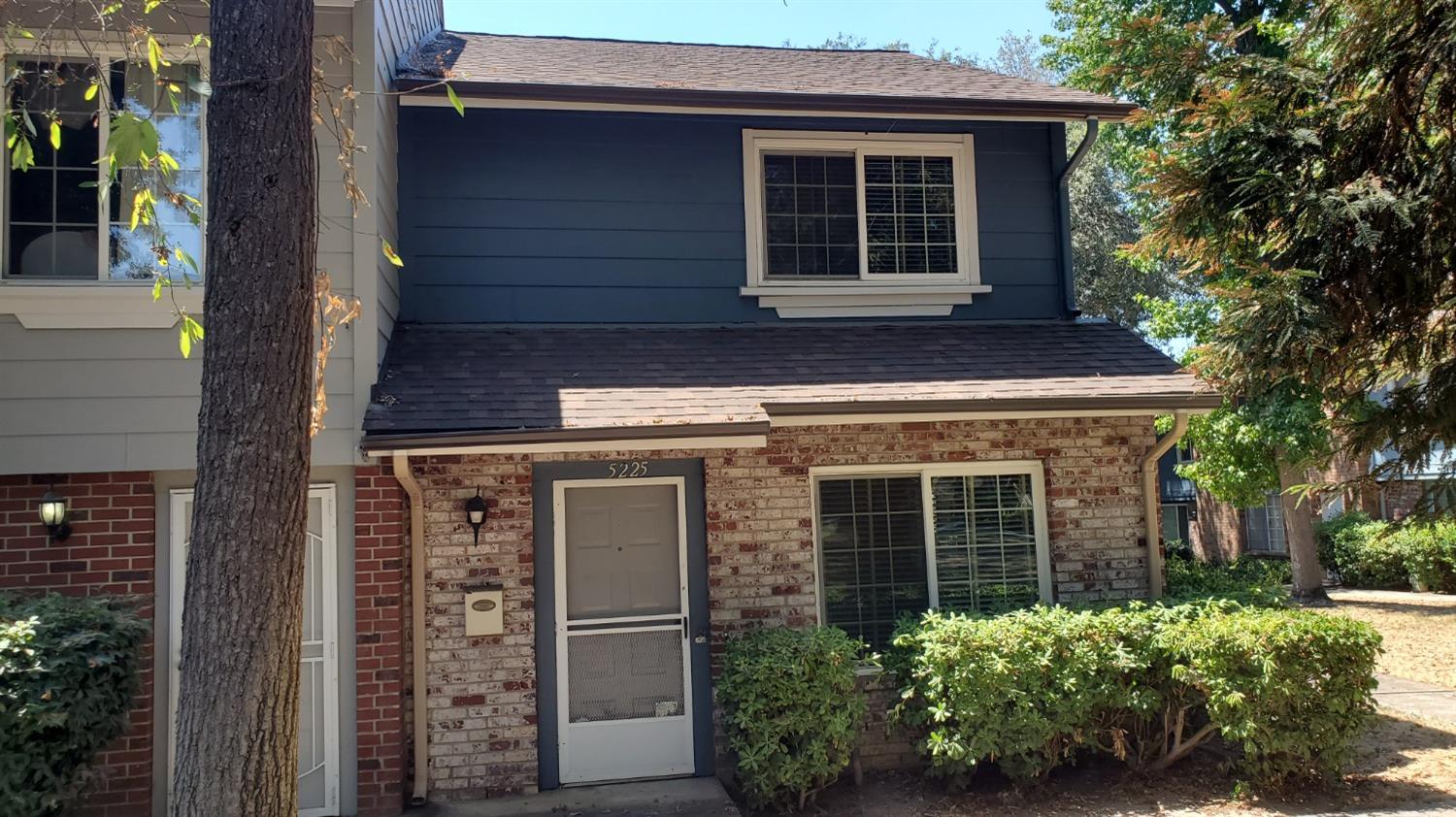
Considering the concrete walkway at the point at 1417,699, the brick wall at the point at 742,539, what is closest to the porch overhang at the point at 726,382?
the brick wall at the point at 742,539

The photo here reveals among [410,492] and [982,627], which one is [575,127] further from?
[982,627]

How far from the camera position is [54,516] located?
586 centimetres

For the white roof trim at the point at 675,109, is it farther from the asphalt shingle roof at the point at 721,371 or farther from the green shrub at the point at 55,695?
the green shrub at the point at 55,695

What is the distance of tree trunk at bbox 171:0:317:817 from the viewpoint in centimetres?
297

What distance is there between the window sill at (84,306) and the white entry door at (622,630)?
2.65 m

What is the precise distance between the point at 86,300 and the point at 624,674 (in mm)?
3937

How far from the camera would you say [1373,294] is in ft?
16.9

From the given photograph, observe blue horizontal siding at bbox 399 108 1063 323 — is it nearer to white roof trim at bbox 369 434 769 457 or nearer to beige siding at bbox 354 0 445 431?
beige siding at bbox 354 0 445 431

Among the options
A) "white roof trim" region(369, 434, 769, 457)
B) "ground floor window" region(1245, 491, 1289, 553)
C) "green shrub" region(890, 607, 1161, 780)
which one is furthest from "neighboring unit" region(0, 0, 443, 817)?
"ground floor window" region(1245, 491, 1289, 553)

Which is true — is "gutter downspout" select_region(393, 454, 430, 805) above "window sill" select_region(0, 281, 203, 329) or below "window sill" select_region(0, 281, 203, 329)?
below

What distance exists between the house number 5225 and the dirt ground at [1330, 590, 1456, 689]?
291 inches

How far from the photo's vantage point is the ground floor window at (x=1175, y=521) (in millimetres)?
25672

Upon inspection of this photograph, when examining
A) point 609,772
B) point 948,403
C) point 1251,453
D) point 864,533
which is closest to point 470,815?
point 609,772

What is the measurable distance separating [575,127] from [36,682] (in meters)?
5.00
